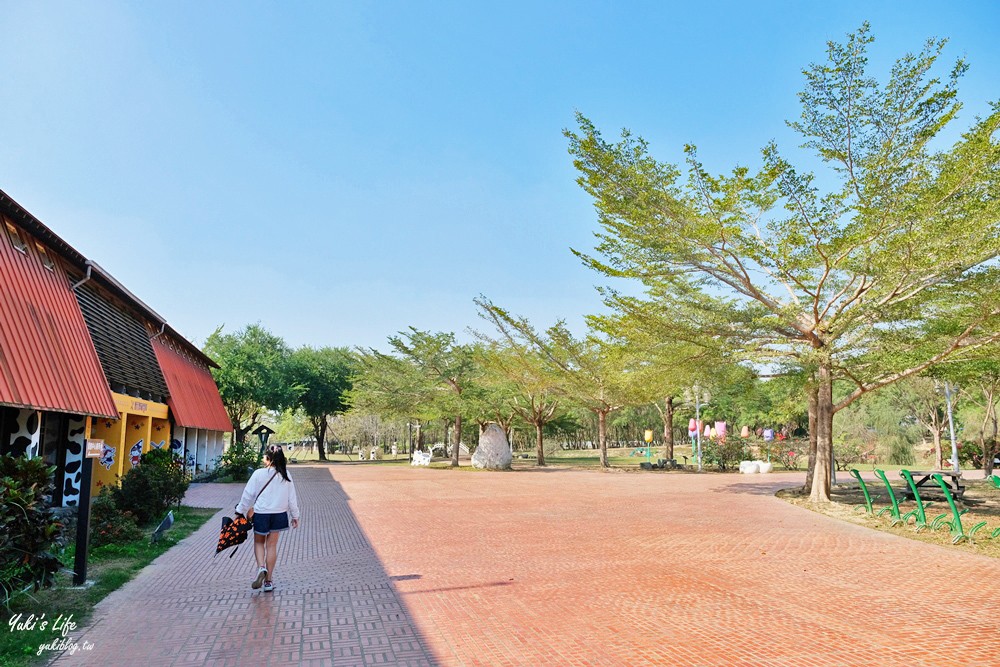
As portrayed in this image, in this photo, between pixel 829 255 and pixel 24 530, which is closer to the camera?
pixel 24 530

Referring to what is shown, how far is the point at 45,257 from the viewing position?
1228cm

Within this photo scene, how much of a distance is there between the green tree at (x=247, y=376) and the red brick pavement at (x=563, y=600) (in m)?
26.3

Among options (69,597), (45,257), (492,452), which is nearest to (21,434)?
(45,257)

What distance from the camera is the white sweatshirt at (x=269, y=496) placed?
666 cm

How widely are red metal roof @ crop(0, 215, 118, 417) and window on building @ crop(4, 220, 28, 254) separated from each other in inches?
2.5

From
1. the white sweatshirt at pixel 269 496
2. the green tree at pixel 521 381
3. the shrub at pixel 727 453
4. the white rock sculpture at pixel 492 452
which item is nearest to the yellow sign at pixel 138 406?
the white sweatshirt at pixel 269 496

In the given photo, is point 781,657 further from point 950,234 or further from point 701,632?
point 950,234

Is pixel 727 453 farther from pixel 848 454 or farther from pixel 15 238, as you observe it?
pixel 15 238

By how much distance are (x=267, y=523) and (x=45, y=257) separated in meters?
9.15

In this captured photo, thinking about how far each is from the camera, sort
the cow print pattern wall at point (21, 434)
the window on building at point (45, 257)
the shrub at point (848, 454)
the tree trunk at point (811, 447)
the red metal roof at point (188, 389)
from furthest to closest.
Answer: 1. the shrub at point (848, 454)
2. the red metal roof at point (188, 389)
3. the tree trunk at point (811, 447)
4. the window on building at point (45, 257)
5. the cow print pattern wall at point (21, 434)

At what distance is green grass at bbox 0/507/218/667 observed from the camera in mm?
4762

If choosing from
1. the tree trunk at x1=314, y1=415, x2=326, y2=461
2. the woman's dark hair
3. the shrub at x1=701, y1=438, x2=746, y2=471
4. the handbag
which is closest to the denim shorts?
the handbag

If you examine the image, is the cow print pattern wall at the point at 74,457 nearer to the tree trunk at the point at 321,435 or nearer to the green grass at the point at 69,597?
the green grass at the point at 69,597

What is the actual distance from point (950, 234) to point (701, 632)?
9.37 metres
